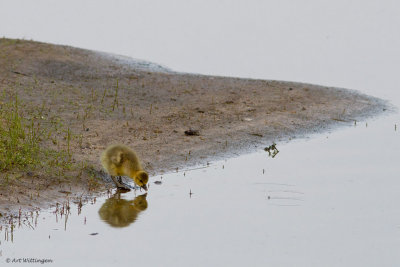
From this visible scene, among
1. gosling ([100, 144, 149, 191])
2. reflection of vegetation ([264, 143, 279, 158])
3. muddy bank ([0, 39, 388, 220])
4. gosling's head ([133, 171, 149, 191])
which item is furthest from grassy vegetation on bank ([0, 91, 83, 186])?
reflection of vegetation ([264, 143, 279, 158])

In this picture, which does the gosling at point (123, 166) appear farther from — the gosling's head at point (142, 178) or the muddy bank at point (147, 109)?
the muddy bank at point (147, 109)

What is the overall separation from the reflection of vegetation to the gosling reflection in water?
270cm

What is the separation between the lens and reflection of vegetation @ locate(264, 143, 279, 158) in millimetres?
10242

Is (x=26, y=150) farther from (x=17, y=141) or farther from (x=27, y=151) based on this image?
(x=17, y=141)

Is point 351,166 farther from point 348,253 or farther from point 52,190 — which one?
point 52,190

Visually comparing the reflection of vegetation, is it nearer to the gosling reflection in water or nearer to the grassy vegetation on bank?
the gosling reflection in water

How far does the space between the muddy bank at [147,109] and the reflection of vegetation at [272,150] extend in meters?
0.18

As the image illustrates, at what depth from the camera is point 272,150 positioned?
1050cm

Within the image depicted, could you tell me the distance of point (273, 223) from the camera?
23.3ft

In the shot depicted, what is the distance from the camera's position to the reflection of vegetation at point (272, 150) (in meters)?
10.2

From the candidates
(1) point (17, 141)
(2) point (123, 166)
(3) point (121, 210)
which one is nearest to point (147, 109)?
(1) point (17, 141)

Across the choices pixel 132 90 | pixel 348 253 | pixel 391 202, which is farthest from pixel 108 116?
pixel 348 253

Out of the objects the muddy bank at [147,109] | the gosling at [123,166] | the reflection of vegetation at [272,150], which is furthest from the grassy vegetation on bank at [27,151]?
the reflection of vegetation at [272,150]

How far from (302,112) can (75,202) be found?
20.7 ft
